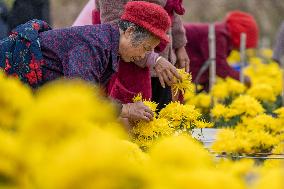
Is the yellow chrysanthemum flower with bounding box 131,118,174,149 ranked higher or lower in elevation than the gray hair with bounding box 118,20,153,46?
lower

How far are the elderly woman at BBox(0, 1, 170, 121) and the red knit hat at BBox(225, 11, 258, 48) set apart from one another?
184 inches

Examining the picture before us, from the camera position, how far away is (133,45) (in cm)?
348

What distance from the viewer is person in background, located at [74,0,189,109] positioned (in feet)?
12.7

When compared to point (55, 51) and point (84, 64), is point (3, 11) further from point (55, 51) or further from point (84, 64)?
point (84, 64)

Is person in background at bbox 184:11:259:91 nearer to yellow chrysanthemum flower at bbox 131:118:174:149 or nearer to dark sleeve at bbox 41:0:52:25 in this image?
dark sleeve at bbox 41:0:52:25

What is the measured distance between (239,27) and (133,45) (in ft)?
16.0

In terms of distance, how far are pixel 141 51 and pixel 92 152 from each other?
2.43m

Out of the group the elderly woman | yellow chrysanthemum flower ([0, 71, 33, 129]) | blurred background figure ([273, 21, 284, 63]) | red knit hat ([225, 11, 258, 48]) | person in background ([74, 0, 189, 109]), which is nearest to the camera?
yellow chrysanthemum flower ([0, 71, 33, 129])

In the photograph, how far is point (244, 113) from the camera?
208 inches

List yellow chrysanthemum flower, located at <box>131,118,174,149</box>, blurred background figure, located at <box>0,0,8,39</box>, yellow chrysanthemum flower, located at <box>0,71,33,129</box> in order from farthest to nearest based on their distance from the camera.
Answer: blurred background figure, located at <box>0,0,8,39</box> < yellow chrysanthemum flower, located at <box>131,118,174,149</box> < yellow chrysanthemum flower, located at <box>0,71,33,129</box>

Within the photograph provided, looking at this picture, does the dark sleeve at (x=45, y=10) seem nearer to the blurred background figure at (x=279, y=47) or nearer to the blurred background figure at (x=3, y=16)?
the blurred background figure at (x=3, y=16)

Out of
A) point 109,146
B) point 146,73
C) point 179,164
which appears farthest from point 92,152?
point 146,73

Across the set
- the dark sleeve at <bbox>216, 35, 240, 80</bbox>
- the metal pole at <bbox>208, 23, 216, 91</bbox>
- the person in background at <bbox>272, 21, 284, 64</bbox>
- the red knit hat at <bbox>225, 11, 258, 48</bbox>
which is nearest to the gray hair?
the metal pole at <bbox>208, 23, 216, 91</bbox>

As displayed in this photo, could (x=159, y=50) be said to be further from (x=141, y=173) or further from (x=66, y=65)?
(x=141, y=173)
